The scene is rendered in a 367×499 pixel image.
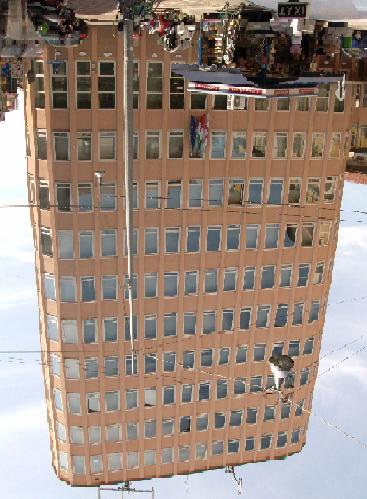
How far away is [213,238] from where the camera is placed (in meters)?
34.0

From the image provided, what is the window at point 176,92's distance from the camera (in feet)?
99.0

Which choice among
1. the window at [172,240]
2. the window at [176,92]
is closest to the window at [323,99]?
the window at [176,92]

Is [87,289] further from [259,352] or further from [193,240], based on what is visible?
[259,352]

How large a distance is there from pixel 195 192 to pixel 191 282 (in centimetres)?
533

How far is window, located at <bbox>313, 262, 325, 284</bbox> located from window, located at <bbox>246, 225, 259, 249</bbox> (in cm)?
461

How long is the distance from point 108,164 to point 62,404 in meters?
15.1

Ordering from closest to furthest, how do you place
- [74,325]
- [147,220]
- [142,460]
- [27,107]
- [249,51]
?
[249,51], [27,107], [147,220], [74,325], [142,460]

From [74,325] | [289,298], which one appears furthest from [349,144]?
[74,325]

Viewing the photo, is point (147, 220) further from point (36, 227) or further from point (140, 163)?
point (36, 227)

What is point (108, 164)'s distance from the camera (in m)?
30.9

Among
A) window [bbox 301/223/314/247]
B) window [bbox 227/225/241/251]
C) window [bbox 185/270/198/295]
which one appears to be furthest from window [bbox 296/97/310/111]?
window [bbox 185/270/198/295]

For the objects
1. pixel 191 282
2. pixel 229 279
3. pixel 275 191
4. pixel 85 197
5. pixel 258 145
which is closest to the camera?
pixel 85 197

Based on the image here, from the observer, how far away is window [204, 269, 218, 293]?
1371 inches

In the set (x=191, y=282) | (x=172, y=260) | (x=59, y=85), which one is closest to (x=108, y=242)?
(x=172, y=260)
